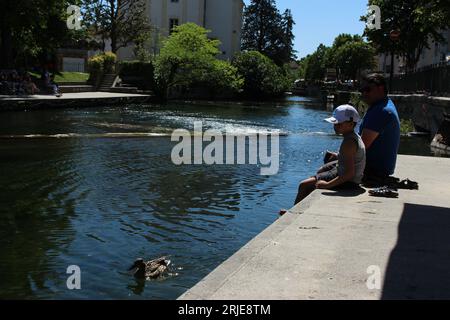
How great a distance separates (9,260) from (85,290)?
143 centimetres

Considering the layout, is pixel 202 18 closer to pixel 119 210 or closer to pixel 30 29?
pixel 30 29

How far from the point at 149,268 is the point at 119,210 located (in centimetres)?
313

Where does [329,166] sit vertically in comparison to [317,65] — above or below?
below

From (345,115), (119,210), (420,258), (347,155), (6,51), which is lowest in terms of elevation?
(119,210)

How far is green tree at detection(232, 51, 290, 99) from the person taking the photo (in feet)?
214

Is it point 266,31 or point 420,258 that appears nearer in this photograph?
point 420,258

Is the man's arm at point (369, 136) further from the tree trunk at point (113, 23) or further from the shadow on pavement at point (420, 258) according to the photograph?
the tree trunk at point (113, 23)

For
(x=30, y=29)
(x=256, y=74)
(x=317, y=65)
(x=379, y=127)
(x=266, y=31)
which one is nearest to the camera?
(x=379, y=127)

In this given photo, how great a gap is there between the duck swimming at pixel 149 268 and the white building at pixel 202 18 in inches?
2278

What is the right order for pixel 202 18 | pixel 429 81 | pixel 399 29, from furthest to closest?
pixel 202 18 → pixel 399 29 → pixel 429 81

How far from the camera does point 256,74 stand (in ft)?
215

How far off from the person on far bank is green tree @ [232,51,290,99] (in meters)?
57.4

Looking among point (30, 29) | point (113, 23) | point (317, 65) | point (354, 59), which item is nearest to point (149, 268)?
point (30, 29)

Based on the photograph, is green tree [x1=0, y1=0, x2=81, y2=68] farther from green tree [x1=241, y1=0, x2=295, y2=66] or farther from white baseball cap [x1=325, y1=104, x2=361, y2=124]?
green tree [x1=241, y1=0, x2=295, y2=66]
